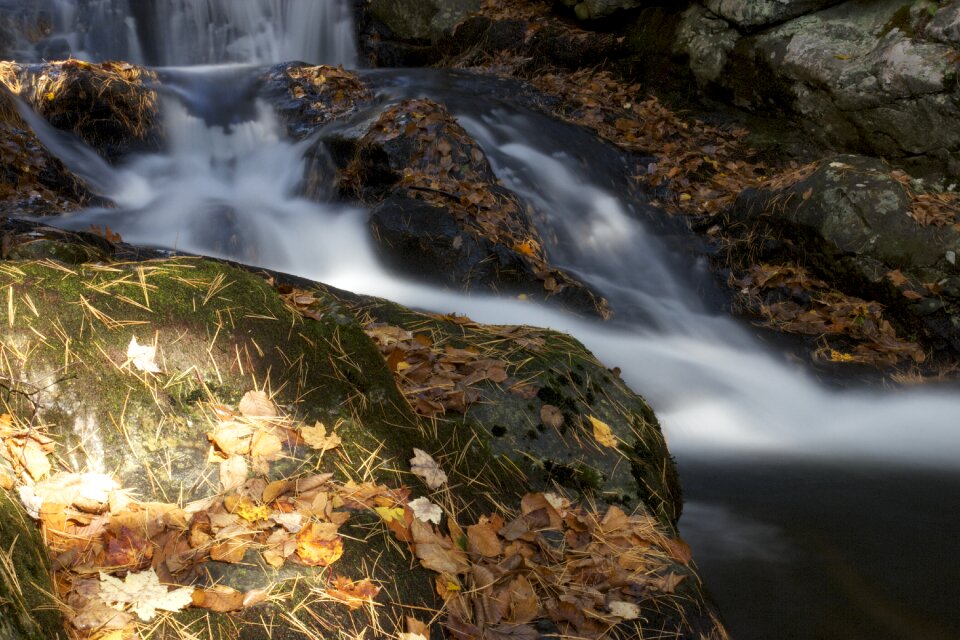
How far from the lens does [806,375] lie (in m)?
5.75

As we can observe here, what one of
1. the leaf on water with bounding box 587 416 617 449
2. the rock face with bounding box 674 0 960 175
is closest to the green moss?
the leaf on water with bounding box 587 416 617 449

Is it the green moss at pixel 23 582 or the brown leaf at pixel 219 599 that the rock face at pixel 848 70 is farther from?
the green moss at pixel 23 582

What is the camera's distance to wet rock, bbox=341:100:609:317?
5.61m

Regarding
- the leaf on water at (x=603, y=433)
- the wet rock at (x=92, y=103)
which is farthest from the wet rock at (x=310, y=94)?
the leaf on water at (x=603, y=433)

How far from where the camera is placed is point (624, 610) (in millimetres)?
2033

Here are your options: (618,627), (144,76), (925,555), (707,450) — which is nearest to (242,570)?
(618,627)

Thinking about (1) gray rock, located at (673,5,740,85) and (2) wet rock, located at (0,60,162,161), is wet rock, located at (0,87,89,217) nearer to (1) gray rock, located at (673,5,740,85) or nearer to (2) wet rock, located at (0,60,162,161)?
(2) wet rock, located at (0,60,162,161)

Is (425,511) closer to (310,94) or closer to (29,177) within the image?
(29,177)

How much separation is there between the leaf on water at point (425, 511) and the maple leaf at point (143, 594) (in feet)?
2.09

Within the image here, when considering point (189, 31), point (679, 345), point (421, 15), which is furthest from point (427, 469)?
point (189, 31)

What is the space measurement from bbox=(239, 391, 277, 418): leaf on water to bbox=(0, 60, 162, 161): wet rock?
648 cm

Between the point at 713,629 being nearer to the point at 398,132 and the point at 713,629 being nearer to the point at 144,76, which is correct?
the point at 398,132

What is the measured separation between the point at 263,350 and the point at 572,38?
9491 millimetres

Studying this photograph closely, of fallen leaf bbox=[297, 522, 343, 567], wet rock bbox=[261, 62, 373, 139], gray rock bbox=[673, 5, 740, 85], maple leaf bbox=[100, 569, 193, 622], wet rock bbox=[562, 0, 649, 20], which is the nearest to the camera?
maple leaf bbox=[100, 569, 193, 622]
